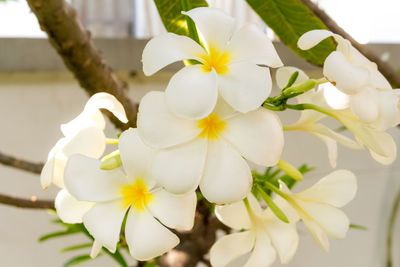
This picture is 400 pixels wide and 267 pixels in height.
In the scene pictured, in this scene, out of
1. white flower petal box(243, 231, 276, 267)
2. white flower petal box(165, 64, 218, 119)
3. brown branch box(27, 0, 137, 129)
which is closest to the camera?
white flower petal box(165, 64, 218, 119)

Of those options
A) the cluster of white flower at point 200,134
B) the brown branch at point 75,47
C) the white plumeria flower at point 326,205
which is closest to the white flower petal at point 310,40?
the cluster of white flower at point 200,134

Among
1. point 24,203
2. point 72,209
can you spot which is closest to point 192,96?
point 72,209

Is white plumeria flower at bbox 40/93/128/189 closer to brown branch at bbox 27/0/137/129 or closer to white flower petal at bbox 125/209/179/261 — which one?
white flower petal at bbox 125/209/179/261

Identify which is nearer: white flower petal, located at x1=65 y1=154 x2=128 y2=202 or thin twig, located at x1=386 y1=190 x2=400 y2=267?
white flower petal, located at x1=65 y1=154 x2=128 y2=202

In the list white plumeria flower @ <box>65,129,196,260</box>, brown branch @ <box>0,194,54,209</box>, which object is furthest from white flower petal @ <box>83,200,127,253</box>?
brown branch @ <box>0,194,54,209</box>

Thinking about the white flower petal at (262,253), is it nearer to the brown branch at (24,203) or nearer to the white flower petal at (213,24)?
the white flower petal at (213,24)

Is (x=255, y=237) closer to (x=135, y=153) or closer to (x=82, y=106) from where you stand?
(x=135, y=153)
